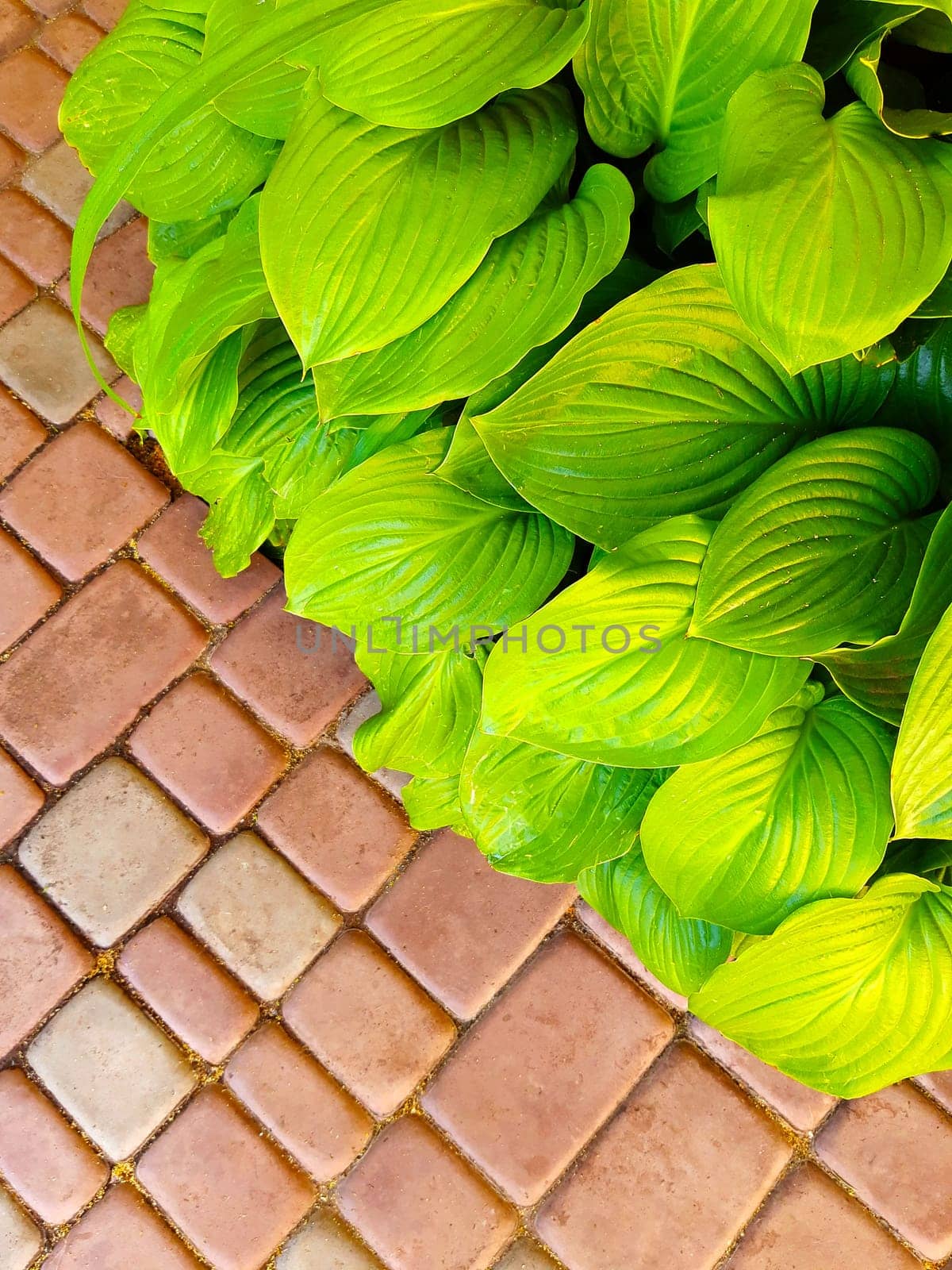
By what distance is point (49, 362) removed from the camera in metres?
1.47

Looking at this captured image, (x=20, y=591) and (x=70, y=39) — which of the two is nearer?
(x=20, y=591)

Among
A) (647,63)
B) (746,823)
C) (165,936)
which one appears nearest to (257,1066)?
(165,936)

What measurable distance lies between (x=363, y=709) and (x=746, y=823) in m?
0.61

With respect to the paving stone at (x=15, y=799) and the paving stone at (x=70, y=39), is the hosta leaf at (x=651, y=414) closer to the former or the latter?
the paving stone at (x=15, y=799)

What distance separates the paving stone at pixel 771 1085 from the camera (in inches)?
46.9

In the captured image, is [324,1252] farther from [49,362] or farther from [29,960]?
[49,362]

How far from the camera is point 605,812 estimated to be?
100 centimetres

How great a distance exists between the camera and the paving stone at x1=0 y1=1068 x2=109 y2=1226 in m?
1.14

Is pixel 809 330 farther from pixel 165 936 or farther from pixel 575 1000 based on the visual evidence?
pixel 165 936

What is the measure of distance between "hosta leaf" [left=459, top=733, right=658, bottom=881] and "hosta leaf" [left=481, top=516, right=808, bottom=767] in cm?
19

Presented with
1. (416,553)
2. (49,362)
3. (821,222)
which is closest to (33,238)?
(49,362)

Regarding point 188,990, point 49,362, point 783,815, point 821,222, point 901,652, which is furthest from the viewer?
point 49,362

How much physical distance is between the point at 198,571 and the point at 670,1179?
0.96 m

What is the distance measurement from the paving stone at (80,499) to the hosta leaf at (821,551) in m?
0.94
